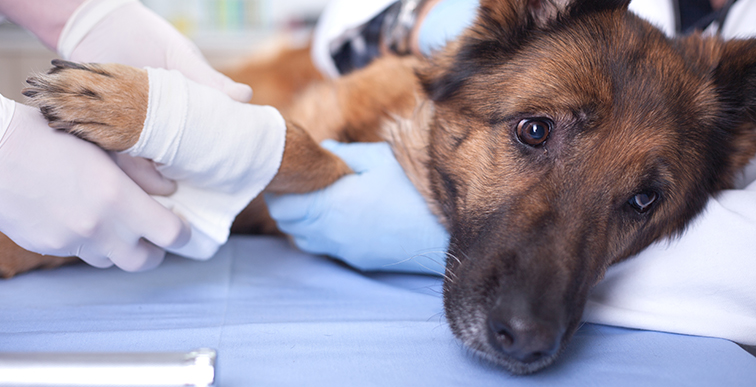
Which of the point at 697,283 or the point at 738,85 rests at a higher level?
the point at 738,85

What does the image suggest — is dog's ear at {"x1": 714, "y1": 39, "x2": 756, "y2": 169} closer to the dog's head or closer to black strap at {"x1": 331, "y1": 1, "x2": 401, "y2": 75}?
the dog's head

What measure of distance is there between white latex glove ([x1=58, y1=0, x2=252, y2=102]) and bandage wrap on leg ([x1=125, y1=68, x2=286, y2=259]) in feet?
0.72

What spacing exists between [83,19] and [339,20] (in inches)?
58.2

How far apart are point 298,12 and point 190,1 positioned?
1313mm

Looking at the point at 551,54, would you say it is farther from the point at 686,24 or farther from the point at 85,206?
the point at 686,24

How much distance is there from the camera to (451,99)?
1.64 m

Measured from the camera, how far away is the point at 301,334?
1.18 metres

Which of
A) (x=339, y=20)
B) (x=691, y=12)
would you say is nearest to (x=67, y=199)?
(x=339, y=20)

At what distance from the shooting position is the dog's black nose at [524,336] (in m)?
1.01

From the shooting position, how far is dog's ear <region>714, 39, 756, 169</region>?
1501 millimetres

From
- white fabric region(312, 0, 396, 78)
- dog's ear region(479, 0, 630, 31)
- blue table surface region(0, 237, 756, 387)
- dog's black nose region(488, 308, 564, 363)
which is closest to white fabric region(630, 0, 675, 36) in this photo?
dog's ear region(479, 0, 630, 31)

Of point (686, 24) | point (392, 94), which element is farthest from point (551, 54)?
point (686, 24)

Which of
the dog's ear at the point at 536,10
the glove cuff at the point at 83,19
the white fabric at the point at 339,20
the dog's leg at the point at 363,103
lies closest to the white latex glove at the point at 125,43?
the glove cuff at the point at 83,19

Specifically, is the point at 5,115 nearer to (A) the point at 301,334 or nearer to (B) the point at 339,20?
(A) the point at 301,334
